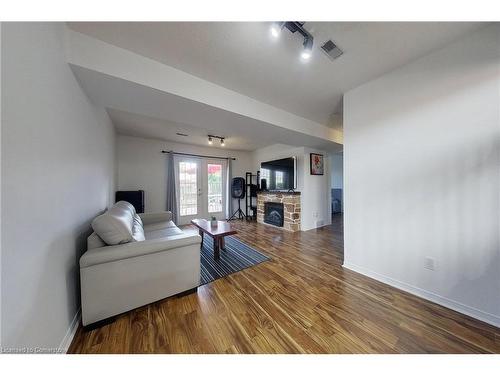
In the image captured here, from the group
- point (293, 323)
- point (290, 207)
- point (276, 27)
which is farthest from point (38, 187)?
point (290, 207)

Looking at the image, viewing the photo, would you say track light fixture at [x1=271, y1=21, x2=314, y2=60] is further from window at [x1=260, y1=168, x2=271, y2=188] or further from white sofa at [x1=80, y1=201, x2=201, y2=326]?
window at [x1=260, y1=168, x2=271, y2=188]

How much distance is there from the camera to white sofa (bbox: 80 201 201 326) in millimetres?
1261

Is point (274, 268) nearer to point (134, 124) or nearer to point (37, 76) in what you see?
point (37, 76)

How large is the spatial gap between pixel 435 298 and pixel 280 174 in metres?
3.35

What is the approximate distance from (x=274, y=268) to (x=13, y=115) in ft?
8.05

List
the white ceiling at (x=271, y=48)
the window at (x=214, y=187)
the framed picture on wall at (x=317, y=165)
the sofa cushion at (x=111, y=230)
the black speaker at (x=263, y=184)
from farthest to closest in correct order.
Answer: the window at (x=214, y=187)
the black speaker at (x=263, y=184)
the framed picture on wall at (x=317, y=165)
the sofa cushion at (x=111, y=230)
the white ceiling at (x=271, y=48)

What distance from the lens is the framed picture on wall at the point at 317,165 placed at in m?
4.19

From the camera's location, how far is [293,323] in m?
1.31

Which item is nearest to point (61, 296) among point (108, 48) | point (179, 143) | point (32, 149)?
point (32, 149)

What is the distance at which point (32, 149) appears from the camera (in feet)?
2.81

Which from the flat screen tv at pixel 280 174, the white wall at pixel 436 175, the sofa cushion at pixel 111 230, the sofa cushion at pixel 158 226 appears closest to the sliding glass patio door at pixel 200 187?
the flat screen tv at pixel 280 174

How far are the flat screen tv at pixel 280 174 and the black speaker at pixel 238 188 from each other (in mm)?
794

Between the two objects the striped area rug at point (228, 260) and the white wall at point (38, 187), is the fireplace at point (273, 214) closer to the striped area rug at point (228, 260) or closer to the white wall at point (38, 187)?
the striped area rug at point (228, 260)

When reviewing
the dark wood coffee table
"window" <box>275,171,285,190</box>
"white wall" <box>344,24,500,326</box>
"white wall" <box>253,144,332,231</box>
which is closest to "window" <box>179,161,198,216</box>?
the dark wood coffee table
